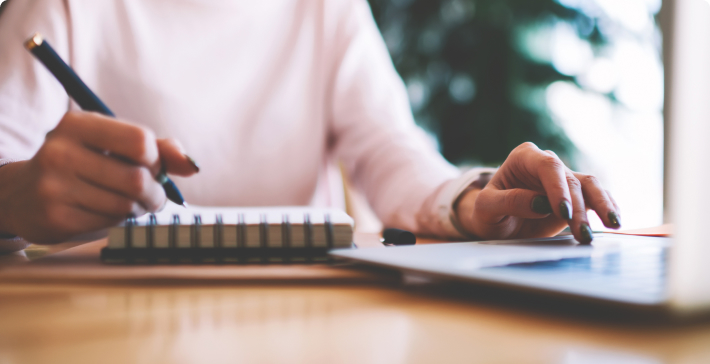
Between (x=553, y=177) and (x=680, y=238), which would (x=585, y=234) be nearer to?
(x=553, y=177)

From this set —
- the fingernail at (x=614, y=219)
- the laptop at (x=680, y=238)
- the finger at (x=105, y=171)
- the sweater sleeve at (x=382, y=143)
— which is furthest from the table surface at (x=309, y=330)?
the sweater sleeve at (x=382, y=143)

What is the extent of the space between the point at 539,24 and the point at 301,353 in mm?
1615

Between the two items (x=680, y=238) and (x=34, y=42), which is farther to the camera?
(x=34, y=42)

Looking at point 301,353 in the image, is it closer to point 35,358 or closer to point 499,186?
point 35,358

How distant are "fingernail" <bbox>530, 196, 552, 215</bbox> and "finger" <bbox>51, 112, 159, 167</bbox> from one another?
0.33 meters

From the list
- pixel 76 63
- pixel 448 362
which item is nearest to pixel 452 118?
pixel 76 63

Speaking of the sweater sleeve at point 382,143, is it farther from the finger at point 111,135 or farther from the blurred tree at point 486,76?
the blurred tree at point 486,76

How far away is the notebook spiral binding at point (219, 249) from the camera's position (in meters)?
0.38

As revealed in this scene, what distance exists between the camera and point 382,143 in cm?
87

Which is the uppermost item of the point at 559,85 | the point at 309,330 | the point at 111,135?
the point at 559,85

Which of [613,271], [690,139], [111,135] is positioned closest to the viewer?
[690,139]

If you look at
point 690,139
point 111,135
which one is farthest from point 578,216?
point 111,135

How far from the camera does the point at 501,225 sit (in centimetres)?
50

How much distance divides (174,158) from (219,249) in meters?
0.09
